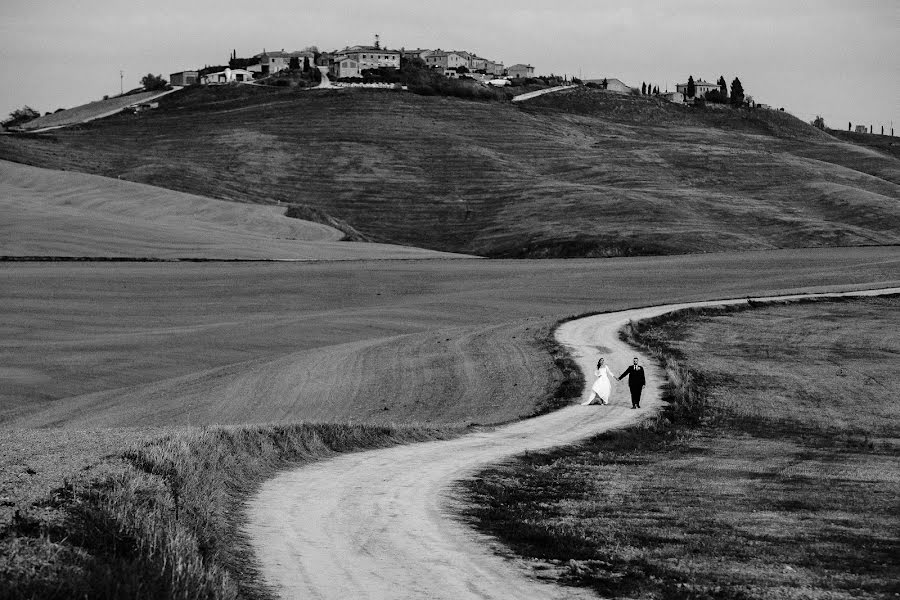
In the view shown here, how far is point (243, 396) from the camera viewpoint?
107 ft

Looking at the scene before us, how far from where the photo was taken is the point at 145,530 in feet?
36.6

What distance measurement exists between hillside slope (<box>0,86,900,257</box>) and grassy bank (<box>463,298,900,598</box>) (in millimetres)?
65689

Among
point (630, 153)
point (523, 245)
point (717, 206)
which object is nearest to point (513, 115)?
point (630, 153)

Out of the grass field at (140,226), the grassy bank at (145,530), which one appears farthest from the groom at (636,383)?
the grass field at (140,226)

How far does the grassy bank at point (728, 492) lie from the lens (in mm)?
12362

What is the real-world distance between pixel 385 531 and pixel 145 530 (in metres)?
3.84

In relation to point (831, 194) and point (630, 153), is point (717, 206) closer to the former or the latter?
point (831, 194)

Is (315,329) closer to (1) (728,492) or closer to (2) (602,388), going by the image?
(2) (602,388)

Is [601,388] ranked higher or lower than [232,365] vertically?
higher

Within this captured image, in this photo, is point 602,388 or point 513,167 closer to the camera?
point 602,388

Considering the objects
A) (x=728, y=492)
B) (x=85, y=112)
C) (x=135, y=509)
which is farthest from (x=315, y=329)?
(x=85, y=112)

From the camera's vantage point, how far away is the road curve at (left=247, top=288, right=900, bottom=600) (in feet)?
38.0

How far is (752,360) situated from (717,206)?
80776mm

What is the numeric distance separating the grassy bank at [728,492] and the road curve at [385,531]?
0.70 meters
